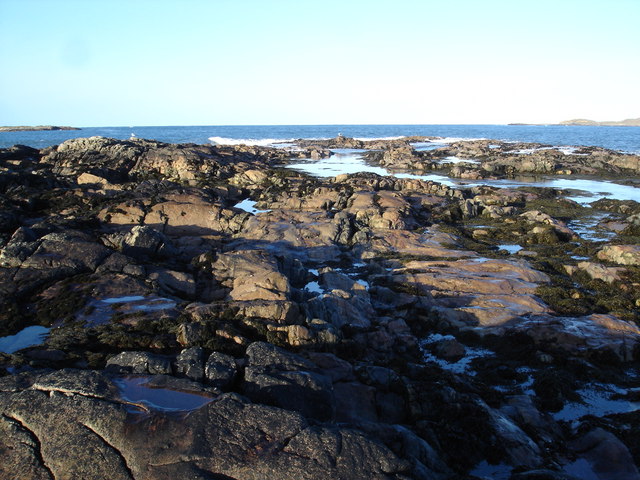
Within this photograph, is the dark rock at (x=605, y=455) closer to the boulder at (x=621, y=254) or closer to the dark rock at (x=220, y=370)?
the dark rock at (x=220, y=370)

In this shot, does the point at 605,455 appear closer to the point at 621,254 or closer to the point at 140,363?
the point at 140,363

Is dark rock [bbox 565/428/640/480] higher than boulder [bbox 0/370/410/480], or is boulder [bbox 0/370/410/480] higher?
boulder [bbox 0/370/410/480]

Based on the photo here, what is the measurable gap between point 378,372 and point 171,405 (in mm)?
5937

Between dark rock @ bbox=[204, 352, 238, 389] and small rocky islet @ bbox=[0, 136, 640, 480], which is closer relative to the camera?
small rocky islet @ bbox=[0, 136, 640, 480]

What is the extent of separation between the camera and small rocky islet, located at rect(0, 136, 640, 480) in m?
7.78

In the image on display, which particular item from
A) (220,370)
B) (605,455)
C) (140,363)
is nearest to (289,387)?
(220,370)

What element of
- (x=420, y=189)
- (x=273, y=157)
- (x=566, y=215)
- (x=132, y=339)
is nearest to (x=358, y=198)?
(x=420, y=189)

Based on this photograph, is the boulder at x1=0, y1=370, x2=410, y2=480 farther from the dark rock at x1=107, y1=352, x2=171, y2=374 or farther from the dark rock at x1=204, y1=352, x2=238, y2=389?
the dark rock at x1=107, y1=352, x2=171, y2=374

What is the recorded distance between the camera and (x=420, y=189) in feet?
145

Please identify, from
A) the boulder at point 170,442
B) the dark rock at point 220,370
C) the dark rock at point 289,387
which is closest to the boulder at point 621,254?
the dark rock at point 289,387

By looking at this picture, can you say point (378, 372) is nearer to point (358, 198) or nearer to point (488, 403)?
point (488, 403)

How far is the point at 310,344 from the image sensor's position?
525 inches

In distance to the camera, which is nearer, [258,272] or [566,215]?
[258,272]

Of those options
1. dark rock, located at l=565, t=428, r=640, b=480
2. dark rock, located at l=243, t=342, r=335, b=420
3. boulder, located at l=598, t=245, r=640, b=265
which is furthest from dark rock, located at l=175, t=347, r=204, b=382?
boulder, located at l=598, t=245, r=640, b=265
